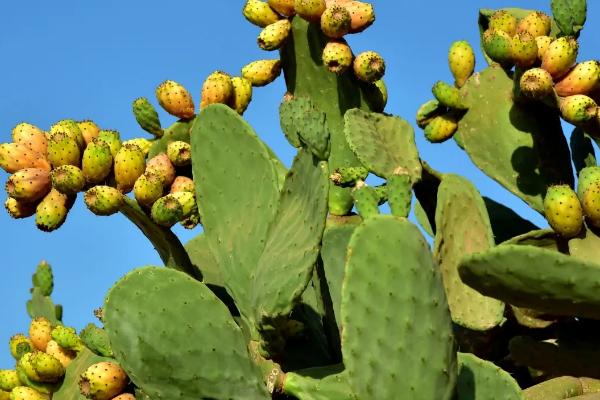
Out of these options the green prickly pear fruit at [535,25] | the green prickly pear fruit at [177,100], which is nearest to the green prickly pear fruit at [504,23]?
the green prickly pear fruit at [535,25]

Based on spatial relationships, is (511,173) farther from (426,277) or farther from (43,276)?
(43,276)

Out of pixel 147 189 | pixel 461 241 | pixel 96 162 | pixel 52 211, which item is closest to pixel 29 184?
pixel 52 211

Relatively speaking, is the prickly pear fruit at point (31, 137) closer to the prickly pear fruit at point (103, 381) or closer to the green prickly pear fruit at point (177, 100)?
the green prickly pear fruit at point (177, 100)

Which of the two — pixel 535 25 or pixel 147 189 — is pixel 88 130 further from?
pixel 535 25

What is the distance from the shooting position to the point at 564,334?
3746 millimetres

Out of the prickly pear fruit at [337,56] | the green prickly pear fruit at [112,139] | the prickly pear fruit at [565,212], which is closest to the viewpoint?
the prickly pear fruit at [565,212]

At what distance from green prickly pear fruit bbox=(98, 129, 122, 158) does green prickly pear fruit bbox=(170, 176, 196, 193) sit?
0.22 meters

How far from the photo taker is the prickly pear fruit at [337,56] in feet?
14.1

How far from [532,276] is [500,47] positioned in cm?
120

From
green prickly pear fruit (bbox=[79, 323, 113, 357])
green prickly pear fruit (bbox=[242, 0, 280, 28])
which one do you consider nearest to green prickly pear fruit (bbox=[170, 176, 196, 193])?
green prickly pear fruit (bbox=[79, 323, 113, 357])

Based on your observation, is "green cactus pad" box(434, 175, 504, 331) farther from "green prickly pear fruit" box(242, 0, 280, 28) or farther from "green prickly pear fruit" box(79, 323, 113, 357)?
"green prickly pear fruit" box(79, 323, 113, 357)

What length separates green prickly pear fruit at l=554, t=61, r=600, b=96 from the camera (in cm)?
402

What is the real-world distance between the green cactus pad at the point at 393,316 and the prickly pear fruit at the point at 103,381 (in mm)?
1142

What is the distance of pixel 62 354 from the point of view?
4668 millimetres
